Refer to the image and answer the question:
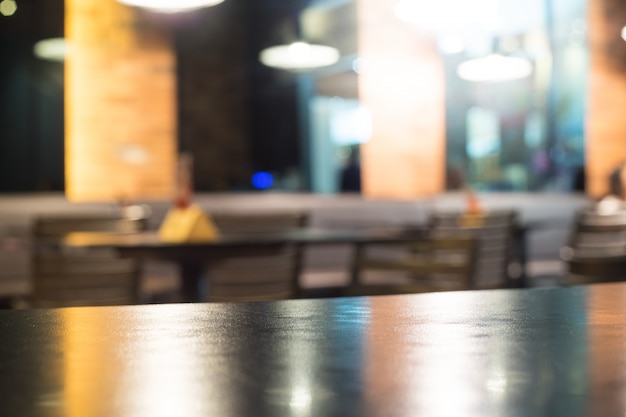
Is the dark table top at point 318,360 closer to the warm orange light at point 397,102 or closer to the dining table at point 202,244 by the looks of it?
the dining table at point 202,244

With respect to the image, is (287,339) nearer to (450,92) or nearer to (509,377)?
(509,377)

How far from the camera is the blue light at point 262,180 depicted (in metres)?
7.86

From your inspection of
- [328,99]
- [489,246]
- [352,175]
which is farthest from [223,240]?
[328,99]

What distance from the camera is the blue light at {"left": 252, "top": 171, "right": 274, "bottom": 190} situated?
7859 mm

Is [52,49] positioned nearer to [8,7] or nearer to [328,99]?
[8,7]

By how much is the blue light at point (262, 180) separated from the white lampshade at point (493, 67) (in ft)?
7.03

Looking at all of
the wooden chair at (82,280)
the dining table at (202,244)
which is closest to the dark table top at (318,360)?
the wooden chair at (82,280)

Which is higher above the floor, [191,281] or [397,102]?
[397,102]

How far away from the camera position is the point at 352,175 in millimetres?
7531

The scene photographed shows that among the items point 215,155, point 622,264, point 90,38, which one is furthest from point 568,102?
point 622,264

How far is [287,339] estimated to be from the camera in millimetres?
530

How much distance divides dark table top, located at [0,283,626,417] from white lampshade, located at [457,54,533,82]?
6632 mm

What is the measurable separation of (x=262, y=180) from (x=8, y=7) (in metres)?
2.83

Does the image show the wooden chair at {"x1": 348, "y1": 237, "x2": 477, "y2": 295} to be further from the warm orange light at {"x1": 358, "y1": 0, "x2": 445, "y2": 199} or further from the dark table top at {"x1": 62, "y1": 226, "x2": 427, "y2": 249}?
the warm orange light at {"x1": 358, "y1": 0, "x2": 445, "y2": 199}
